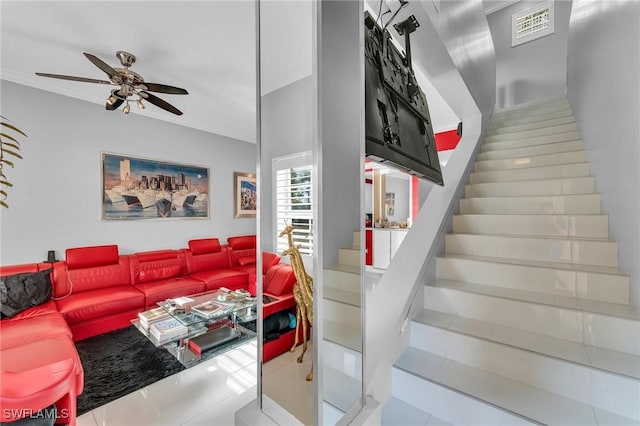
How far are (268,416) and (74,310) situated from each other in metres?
2.88

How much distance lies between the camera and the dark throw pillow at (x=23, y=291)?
249cm

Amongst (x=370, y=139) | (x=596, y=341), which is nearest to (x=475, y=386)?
(x=596, y=341)

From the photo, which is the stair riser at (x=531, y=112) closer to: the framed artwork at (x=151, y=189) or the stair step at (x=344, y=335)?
the stair step at (x=344, y=335)

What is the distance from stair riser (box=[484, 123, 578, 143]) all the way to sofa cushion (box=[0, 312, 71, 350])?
493cm

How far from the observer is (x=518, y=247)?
75.0 inches

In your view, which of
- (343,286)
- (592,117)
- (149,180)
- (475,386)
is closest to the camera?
(343,286)

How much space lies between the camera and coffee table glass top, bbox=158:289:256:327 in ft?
8.50

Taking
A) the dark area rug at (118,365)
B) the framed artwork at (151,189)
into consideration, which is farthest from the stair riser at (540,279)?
the framed artwork at (151,189)

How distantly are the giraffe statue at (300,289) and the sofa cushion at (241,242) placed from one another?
3.82 m

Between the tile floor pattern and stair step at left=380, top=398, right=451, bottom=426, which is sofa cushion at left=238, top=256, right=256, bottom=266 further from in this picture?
stair step at left=380, top=398, right=451, bottom=426

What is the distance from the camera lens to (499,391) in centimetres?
123

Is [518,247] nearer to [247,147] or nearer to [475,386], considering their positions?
[475,386]

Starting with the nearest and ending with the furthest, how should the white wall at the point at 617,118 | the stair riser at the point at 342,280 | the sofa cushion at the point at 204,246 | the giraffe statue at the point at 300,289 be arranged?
1. the stair riser at the point at 342,280
2. the giraffe statue at the point at 300,289
3. the white wall at the point at 617,118
4. the sofa cushion at the point at 204,246

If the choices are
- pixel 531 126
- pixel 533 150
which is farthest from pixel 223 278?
pixel 531 126
